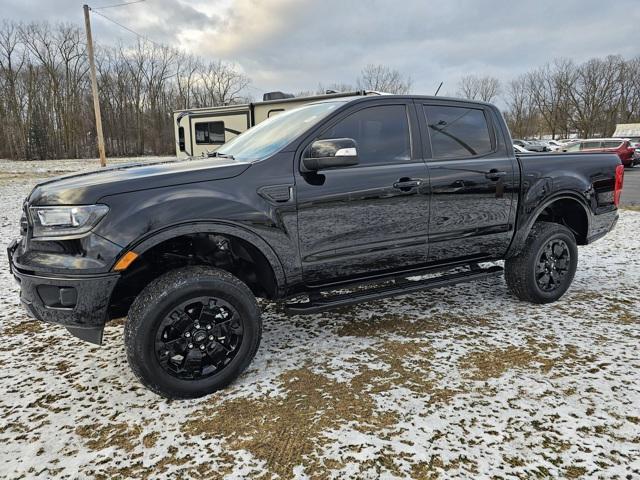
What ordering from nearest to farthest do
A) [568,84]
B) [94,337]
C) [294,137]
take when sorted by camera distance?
[94,337] < [294,137] < [568,84]

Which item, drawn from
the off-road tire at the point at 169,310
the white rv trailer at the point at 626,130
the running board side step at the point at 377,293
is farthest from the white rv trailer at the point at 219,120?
the white rv trailer at the point at 626,130

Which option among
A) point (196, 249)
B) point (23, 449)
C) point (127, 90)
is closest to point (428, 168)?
point (196, 249)

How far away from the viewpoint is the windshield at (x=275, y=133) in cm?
297

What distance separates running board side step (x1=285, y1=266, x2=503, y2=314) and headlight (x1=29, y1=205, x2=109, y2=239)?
131cm

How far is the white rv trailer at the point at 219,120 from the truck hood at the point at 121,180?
28.5 ft

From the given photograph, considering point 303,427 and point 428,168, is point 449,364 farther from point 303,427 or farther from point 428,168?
point 428,168

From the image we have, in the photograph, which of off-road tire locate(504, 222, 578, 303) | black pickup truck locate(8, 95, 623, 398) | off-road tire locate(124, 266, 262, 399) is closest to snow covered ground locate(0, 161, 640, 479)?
off-road tire locate(124, 266, 262, 399)

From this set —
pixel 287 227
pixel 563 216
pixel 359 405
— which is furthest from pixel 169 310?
pixel 563 216

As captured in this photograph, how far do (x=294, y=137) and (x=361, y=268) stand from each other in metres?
1.05

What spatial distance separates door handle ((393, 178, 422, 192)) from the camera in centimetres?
311

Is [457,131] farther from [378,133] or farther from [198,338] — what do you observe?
[198,338]

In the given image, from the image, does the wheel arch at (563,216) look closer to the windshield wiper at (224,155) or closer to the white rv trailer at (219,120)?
the windshield wiper at (224,155)

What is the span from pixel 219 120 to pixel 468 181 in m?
11.4

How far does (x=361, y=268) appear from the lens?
312 cm
